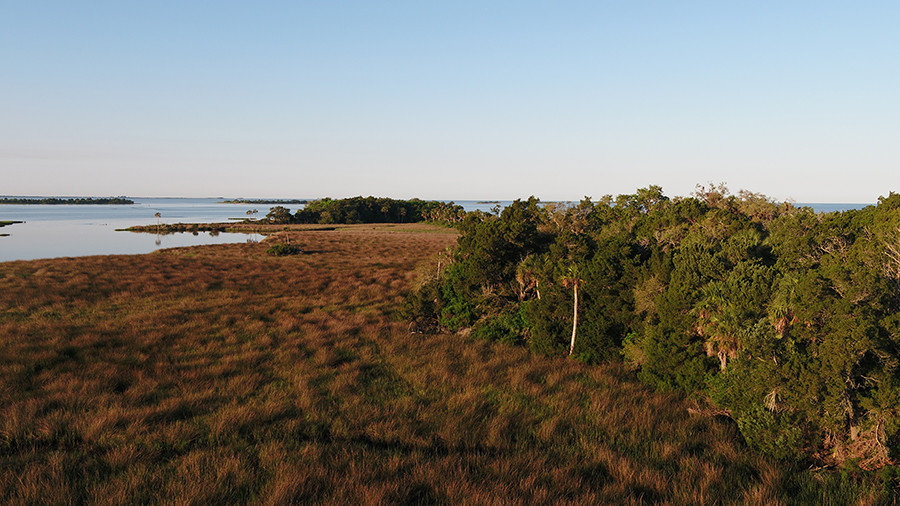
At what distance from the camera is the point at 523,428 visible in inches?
328

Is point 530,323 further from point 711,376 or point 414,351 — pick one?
point 711,376

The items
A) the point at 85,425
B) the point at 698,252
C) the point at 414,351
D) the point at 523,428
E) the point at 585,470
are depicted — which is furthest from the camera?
the point at 414,351

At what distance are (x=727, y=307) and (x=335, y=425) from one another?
8537 millimetres

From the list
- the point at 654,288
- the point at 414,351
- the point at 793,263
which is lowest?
the point at 414,351

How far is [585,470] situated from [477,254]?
10.2 metres

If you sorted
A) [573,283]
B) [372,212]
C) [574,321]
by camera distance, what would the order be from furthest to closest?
1. [372,212]
2. [573,283]
3. [574,321]

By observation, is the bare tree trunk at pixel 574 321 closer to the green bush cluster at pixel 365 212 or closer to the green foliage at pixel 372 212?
the green bush cluster at pixel 365 212

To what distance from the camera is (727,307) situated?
29.9 feet

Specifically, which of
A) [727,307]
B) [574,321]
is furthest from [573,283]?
[727,307]

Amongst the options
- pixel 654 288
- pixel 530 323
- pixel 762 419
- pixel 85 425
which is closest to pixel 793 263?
pixel 654 288

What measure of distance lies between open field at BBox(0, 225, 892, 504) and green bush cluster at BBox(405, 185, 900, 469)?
0.79 metres

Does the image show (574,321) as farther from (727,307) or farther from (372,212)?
(372,212)

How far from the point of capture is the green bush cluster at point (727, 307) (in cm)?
684

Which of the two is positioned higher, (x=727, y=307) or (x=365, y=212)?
(x=365, y=212)
